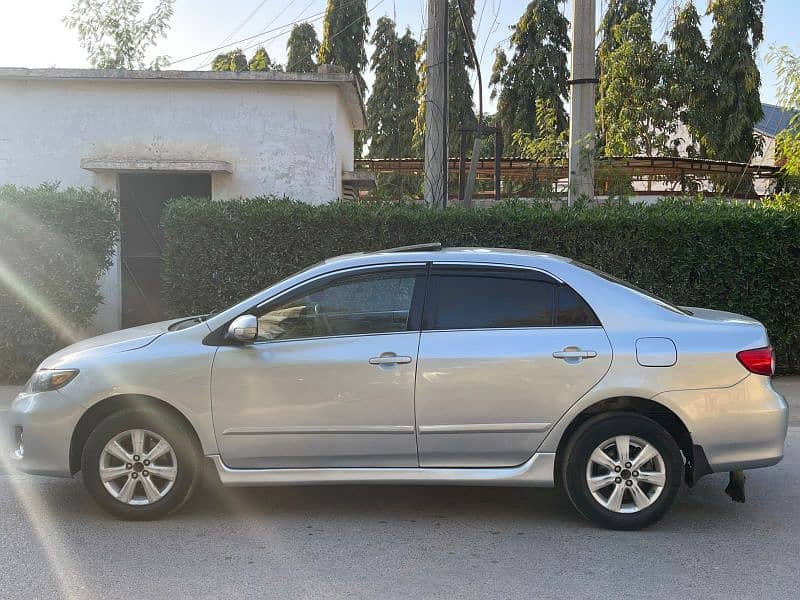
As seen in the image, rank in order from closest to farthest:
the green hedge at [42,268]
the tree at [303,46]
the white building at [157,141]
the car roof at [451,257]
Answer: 1. the car roof at [451,257]
2. the green hedge at [42,268]
3. the white building at [157,141]
4. the tree at [303,46]

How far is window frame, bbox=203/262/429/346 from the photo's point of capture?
15.8 feet

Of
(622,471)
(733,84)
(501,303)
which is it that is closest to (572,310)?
(501,303)

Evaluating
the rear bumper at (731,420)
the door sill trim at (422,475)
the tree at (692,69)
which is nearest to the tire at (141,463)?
the door sill trim at (422,475)

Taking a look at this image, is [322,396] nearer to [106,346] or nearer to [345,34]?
[106,346]

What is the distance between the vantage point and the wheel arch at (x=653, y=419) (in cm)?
470

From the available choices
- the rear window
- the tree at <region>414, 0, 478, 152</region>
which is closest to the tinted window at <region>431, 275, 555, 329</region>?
the rear window

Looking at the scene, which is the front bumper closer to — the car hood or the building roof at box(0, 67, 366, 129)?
the car hood

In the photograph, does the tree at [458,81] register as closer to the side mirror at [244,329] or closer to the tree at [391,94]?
the tree at [391,94]

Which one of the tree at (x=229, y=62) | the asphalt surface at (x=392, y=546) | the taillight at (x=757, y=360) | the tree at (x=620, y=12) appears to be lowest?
the asphalt surface at (x=392, y=546)

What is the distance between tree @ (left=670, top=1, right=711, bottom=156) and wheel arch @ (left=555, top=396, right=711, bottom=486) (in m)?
31.7

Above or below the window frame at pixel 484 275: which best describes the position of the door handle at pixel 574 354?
below

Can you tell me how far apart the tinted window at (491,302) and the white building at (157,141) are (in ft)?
23.3

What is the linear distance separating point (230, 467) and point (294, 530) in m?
0.53

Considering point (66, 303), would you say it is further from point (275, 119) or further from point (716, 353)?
point (716, 353)
